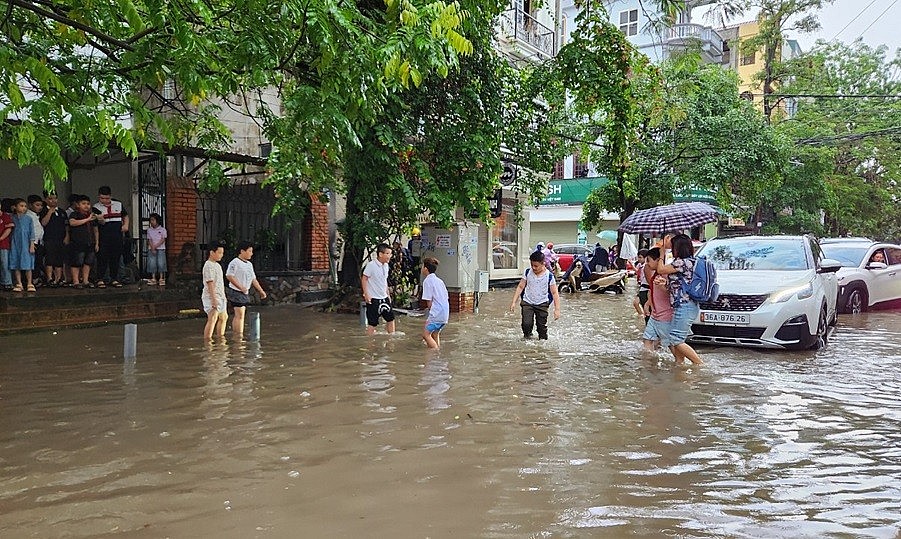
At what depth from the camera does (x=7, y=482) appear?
4.14m

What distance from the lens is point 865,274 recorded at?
14758 millimetres

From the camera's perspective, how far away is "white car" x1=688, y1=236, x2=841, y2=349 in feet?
30.4

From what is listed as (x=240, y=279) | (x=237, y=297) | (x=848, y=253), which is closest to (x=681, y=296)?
(x=240, y=279)

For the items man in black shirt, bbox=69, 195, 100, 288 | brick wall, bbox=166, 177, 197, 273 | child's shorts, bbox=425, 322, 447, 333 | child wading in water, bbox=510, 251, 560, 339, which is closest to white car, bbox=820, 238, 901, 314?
child wading in water, bbox=510, 251, 560, 339

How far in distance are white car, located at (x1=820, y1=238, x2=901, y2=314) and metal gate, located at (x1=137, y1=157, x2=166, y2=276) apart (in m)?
14.4

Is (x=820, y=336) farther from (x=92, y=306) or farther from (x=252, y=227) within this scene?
(x=252, y=227)

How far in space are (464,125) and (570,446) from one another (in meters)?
8.60

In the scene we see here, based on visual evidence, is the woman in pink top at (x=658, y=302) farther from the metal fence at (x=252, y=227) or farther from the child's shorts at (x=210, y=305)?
the metal fence at (x=252, y=227)

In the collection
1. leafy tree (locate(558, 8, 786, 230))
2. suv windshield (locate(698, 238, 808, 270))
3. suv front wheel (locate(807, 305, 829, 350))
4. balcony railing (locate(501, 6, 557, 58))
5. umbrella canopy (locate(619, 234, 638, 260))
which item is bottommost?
suv front wheel (locate(807, 305, 829, 350))

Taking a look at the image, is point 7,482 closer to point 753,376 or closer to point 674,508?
point 674,508

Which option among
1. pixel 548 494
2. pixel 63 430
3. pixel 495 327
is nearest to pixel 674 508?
pixel 548 494

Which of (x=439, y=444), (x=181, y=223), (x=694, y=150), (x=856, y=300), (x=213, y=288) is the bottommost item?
(x=439, y=444)

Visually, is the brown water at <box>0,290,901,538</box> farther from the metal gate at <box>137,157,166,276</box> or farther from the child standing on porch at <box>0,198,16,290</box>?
the metal gate at <box>137,157,166,276</box>

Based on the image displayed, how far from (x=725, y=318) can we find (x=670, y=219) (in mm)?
2446
